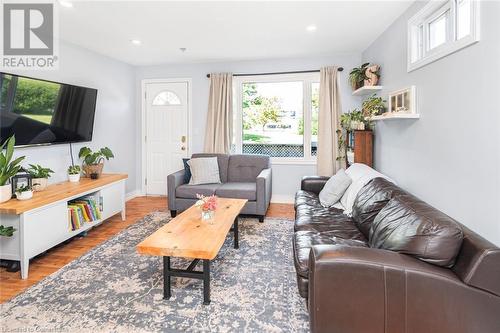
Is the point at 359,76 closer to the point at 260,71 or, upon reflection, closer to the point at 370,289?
the point at 260,71

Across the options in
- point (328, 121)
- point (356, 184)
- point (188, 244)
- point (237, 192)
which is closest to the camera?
point (188, 244)

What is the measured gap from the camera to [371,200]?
8.46 ft

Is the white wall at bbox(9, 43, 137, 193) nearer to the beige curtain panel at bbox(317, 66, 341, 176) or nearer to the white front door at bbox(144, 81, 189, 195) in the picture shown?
the white front door at bbox(144, 81, 189, 195)

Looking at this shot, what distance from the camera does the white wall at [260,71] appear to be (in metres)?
4.79

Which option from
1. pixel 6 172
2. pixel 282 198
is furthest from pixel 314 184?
pixel 6 172

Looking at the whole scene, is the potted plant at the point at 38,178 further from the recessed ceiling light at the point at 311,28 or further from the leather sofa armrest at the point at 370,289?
the recessed ceiling light at the point at 311,28

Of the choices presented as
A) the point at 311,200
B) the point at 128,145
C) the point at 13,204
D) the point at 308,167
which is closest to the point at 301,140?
the point at 308,167

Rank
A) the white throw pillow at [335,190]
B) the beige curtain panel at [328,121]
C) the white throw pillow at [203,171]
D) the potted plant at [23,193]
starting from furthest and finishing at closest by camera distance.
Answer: the beige curtain panel at [328,121] < the white throw pillow at [203,171] < the white throw pillow at [335,190] < the potted plant at [23,193]

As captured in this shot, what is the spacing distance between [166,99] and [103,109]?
117 cm

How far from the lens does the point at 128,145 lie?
17.5 feet

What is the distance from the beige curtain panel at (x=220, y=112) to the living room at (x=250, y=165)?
25 mm

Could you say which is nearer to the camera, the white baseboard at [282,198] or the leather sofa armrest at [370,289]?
the leather sofa armrest at [370,289]

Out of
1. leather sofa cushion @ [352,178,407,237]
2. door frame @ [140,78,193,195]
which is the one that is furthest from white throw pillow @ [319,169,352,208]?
door frame @ [140,78,193,195]

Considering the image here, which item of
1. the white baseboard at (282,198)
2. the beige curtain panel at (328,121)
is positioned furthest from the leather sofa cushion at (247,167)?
the beige curtain panel at (328,121)
